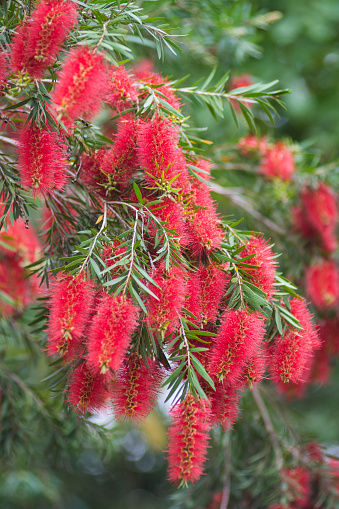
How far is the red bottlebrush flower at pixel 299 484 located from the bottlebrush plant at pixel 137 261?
3.88ft

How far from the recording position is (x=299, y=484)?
7.23 feet

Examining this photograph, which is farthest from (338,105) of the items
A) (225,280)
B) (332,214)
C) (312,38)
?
(225,280)

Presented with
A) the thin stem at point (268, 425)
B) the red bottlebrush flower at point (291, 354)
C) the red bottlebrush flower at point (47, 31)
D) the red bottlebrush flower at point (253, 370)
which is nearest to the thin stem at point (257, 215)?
the thin stem at point (268, 425)

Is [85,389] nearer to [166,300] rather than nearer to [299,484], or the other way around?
[166,300]

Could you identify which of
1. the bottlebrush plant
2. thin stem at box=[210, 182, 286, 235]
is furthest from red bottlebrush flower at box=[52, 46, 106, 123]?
thin stem at box=[210, 182, 286, 235]

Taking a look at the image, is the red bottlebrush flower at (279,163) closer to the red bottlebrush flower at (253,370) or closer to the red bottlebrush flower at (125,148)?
the red bottlebrush flower at (125,148)

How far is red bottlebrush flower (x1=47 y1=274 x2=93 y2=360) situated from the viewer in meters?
1.01

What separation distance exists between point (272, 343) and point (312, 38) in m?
2.77

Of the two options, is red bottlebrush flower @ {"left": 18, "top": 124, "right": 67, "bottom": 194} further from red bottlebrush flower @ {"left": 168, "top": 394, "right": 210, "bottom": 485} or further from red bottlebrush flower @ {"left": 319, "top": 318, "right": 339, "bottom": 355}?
red bottlebrush flower @ {"left": 319, "top": 318, "right": 339, "bottom": 355}

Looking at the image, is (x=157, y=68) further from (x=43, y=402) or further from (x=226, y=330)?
(x=226, y=330)

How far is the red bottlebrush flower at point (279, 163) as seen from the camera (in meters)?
2.49

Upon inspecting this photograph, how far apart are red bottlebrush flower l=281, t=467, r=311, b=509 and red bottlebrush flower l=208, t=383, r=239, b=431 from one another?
120cm

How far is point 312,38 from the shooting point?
11.0 ft

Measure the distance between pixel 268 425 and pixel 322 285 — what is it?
756 millimetres
